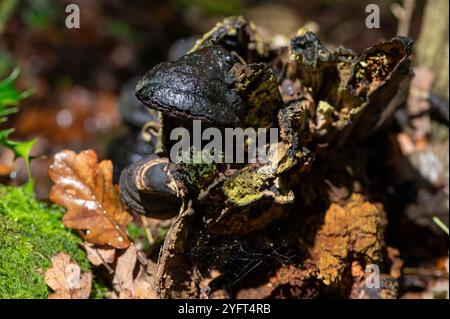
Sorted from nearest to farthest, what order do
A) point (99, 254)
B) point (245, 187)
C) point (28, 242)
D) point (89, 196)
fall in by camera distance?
point (245, 187), point (28, 242), point (99, 254), point (89, 196)

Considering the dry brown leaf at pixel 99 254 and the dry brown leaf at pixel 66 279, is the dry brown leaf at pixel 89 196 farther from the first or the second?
the dry brown leaf at pixel 66 279

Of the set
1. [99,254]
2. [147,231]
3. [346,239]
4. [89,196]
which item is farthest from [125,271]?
[346,239]

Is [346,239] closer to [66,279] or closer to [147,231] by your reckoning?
[147,231]

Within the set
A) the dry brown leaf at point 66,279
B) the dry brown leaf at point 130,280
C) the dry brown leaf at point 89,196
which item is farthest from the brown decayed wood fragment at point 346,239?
the dry brown leaf at point 66,279

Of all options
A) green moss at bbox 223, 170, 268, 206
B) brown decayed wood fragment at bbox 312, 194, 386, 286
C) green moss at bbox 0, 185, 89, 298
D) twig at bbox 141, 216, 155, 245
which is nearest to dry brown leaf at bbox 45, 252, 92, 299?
green moss at bbox 0, 185, 89, 298

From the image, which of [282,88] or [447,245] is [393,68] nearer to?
[282,88]

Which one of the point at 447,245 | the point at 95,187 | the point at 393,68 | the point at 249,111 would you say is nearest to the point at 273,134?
the point at 249,111
